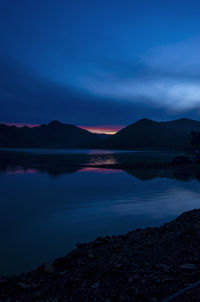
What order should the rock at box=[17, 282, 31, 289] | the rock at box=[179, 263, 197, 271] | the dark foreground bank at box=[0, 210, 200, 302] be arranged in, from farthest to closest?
the rock at box=[179, 263, 197, 271] → the rock at box=[17, 282, 31, 289] → the dark foreground bank at box=[0, 210, 200, 302]

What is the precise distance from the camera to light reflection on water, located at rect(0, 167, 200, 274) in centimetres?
753

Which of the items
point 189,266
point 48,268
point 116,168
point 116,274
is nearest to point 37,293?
point 48,268

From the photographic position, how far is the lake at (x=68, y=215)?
7.48 m

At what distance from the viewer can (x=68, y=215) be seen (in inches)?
446

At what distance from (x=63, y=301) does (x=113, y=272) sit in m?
1.41

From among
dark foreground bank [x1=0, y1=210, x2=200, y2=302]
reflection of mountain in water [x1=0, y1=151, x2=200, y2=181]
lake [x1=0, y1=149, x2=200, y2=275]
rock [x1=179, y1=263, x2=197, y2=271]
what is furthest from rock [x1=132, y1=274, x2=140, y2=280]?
reflection of mountain in water [x1=0, y1=151, x2=200, y2=181]

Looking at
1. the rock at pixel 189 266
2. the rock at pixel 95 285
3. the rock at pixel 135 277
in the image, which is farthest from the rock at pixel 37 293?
the rock at pixel 189 266

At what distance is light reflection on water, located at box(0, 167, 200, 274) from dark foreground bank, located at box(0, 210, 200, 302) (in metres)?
1.24

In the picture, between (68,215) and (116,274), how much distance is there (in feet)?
21.2

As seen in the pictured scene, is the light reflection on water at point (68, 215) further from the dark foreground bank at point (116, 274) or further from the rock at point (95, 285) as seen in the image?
the rock at point (95, 285)

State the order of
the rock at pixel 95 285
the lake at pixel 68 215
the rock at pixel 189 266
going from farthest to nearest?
the lake at pixel 68 215
the rock at pixel 189 266
the rock at pixel 95 285

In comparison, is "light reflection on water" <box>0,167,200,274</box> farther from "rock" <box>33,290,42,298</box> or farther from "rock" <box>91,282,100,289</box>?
"rock" <box>91,282,100,289</box>

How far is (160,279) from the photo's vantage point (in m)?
4.81

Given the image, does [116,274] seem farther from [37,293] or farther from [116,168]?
[116,168]
